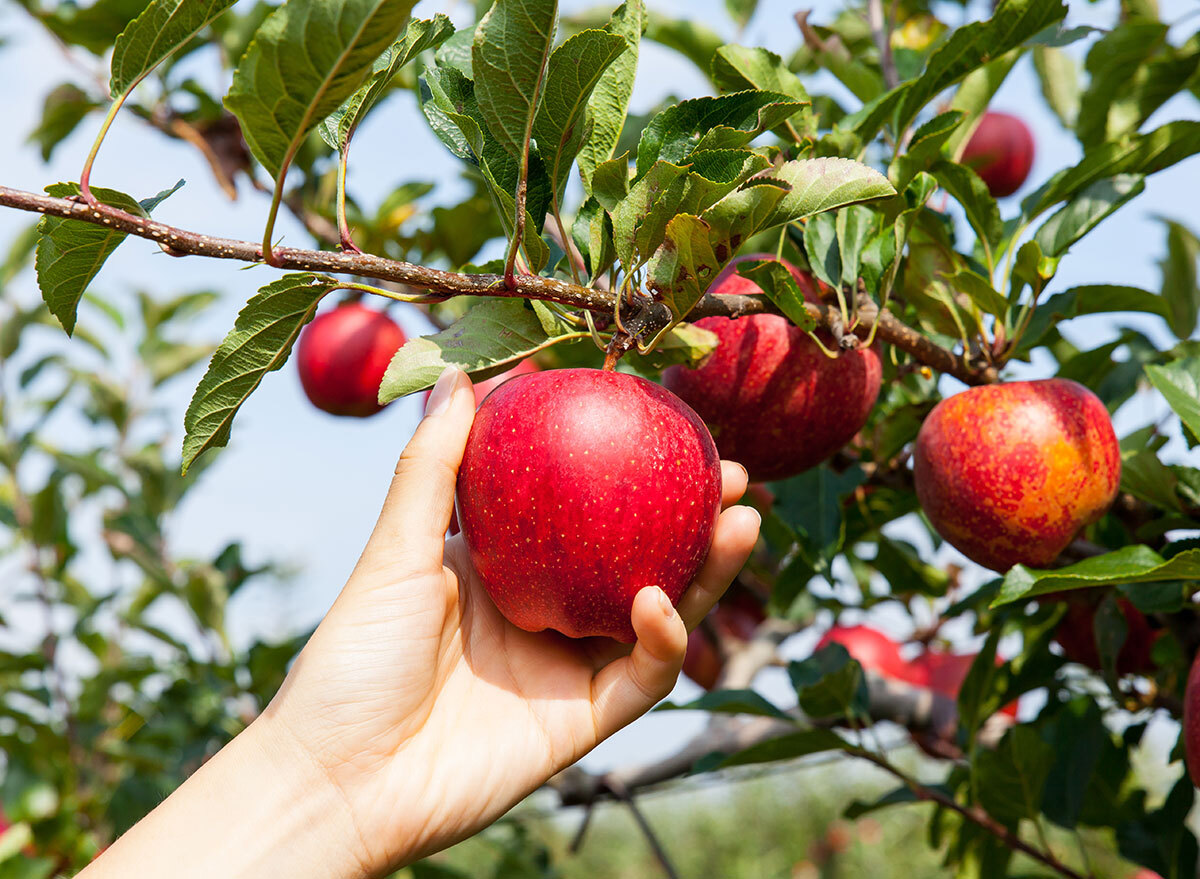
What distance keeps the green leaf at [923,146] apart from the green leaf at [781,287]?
202mm

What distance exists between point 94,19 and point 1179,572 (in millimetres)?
2344

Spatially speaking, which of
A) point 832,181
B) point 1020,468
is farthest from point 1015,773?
point 832,181

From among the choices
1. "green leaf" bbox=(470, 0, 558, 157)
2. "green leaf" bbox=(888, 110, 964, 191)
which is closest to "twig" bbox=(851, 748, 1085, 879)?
"green leaf" bbox=(888, 110, 964, 191)

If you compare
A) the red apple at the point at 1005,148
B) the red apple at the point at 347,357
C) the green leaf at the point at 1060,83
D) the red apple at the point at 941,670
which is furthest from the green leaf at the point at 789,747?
the red apple at the point at 1005,148

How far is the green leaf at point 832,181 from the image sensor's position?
32.9 inches

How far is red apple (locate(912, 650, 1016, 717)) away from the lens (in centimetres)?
221

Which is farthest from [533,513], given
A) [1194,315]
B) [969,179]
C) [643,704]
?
[1194,315]

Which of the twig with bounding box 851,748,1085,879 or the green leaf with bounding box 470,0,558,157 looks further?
the twig with bounding box 851,748,1085,879

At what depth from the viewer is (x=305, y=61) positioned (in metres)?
0.65

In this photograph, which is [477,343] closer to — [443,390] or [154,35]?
[443,390]

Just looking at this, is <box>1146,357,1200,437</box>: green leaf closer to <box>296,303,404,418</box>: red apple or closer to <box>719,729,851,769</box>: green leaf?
<box>719,729,851,769</box>: green leaf

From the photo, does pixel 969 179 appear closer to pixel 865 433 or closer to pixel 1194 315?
pixel 865 433

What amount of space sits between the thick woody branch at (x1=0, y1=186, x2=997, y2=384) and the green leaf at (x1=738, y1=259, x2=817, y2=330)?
0.04 meters

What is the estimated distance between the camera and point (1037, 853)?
4.91ft
